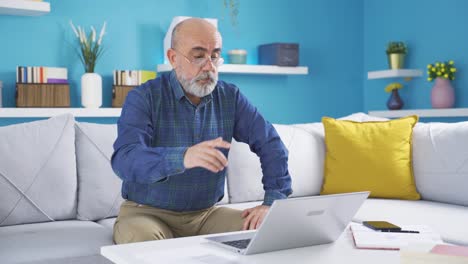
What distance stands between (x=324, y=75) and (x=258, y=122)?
111 inches

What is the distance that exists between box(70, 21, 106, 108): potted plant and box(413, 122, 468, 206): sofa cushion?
1.97 m

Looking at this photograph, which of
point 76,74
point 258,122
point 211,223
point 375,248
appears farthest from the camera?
point 76,74

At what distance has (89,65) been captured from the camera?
4.01 m

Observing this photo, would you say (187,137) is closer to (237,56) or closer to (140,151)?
(140,151)

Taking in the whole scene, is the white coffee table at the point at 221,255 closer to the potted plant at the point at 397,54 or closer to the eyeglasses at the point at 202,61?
the eyeglasses at the point at 202,61

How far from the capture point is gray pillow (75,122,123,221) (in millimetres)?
2662

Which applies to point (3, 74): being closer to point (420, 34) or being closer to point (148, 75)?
point (148, 75)

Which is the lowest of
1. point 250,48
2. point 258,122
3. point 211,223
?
point 211,223

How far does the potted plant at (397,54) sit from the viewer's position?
4.71 meters

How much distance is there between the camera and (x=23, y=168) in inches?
100

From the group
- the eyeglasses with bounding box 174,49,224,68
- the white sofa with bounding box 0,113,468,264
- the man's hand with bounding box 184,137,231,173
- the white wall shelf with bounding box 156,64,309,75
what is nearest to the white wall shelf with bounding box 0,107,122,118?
the white wall shelf with bounding box 156,64,309,75

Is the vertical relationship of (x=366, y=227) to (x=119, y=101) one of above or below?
below

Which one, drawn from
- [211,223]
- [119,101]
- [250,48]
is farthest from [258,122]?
[250,48]

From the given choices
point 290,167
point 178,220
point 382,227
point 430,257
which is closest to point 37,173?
point 178,220
